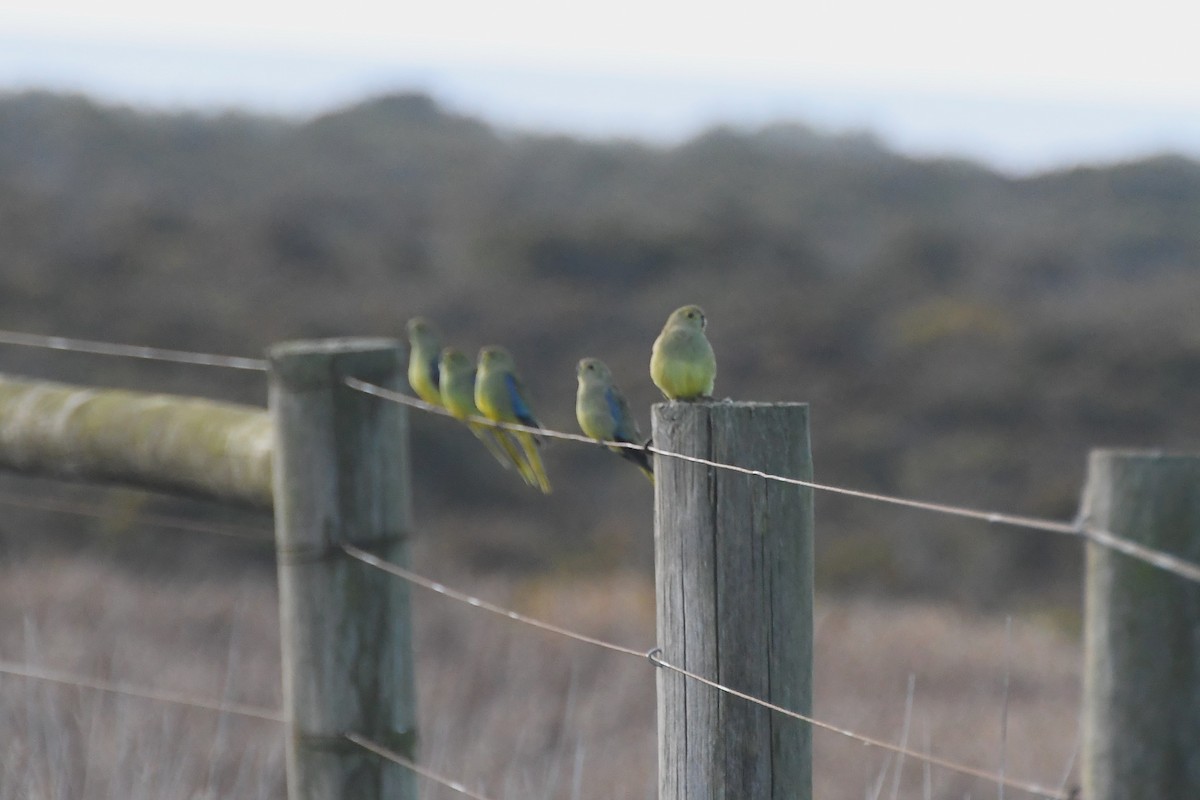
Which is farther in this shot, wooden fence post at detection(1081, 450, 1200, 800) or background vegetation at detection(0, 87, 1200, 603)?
background vegetation at detection(0, 87, 1200, 603)

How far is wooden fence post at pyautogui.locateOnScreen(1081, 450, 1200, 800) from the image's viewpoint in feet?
4.98

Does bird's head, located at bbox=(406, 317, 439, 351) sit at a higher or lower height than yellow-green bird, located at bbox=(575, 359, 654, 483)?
higher

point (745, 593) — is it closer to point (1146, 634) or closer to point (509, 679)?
point (1146, 634)

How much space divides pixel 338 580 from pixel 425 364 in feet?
7.20

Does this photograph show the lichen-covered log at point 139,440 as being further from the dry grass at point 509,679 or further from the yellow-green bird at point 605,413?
the yellow-green bird at point 605,413

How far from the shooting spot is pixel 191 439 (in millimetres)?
3416

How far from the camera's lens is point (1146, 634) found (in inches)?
60.8

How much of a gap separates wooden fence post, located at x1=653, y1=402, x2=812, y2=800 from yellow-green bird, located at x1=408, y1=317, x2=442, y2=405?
2.81m

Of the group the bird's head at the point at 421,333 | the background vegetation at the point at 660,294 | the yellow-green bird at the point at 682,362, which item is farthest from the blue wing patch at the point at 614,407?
the background vegetation at the point at 660,294

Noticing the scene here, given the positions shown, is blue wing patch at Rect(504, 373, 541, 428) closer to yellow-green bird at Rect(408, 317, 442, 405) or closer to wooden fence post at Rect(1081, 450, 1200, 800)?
yellow-green bird at Rect(408, 317, 442, 405)

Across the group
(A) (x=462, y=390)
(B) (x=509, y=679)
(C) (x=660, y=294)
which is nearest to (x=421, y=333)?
(A) (x=462, y=390)

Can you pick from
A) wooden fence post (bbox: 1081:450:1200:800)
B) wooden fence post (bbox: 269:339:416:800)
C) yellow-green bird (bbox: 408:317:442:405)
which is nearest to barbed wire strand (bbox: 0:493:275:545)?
wooden fence post (bbox: 269:339:416:800)

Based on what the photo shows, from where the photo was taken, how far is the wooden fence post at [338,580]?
3.03m

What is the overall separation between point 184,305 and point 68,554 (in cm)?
1092
